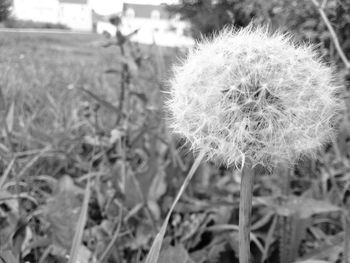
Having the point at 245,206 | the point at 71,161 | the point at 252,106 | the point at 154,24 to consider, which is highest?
the point at 154,24

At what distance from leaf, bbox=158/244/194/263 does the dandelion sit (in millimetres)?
584

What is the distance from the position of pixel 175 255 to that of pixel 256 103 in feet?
2.41

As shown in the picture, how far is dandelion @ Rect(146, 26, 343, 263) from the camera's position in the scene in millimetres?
806

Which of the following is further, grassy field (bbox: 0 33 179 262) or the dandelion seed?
grassy field (bbox: 0 33 179 262)

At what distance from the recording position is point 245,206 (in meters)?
0.80

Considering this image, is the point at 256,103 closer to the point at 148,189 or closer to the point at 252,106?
the point at 252,106

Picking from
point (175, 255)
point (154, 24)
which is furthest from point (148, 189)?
point (154, 24)

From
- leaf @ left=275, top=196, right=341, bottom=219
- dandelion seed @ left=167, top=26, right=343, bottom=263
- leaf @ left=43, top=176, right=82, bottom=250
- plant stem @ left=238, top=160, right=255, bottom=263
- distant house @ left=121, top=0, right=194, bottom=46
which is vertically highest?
distant house @ left=121, top=0, right=194, bottom=46

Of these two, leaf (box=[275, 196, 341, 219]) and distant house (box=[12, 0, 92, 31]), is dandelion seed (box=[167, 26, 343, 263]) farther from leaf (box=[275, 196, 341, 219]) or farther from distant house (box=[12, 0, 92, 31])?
distant house (box=[12, 0, 92, 31])

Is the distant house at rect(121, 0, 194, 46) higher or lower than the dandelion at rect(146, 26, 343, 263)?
higher

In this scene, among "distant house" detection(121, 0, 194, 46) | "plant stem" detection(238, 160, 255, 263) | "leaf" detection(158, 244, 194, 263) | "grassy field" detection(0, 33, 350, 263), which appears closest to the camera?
"plant stem" detection(238, 160, 255, 263)

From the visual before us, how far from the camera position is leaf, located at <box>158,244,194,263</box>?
1.38m

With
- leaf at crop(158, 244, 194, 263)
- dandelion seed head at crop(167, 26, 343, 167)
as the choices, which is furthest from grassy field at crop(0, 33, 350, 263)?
dandelion seed head at crop(167, 26, 343, 167)

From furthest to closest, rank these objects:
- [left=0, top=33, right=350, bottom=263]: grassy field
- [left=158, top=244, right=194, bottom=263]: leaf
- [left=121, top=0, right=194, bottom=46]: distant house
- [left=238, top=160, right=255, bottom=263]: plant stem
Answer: [left=121, top=0, right=194, bottom=46]: distant house → [left=0, top=33, right=350, bottom=263]: grassy field → [left=158, top=244, right=194, bottom=263]: leaf → [left=238, top=160, right=255, bottom=263]: plant stem
